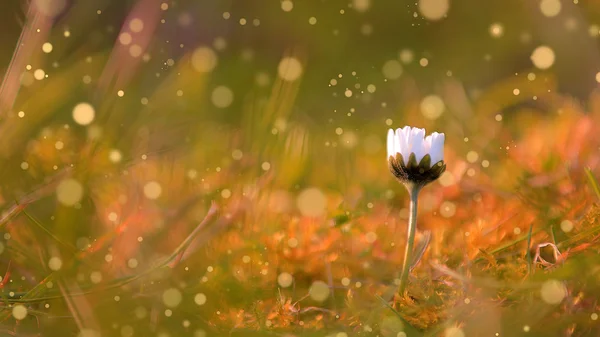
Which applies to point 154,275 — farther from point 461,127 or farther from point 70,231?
point 461,127

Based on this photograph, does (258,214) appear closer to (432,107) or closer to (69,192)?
(69,192)

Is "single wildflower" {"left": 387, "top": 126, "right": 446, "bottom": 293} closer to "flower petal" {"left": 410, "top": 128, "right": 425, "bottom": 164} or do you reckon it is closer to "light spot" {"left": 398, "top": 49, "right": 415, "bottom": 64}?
"flower petal" {"left": 410, "top": 128, "right": 425, "bottom": 164}

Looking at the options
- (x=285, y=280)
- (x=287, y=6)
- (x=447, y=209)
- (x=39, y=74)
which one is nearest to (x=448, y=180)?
(x=447, y=209)

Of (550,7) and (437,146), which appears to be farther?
(550,7)

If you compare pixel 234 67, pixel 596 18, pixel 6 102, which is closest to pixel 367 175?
pixel 6 102

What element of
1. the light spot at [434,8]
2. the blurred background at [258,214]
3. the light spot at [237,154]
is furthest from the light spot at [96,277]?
the light spot at [434,8]
